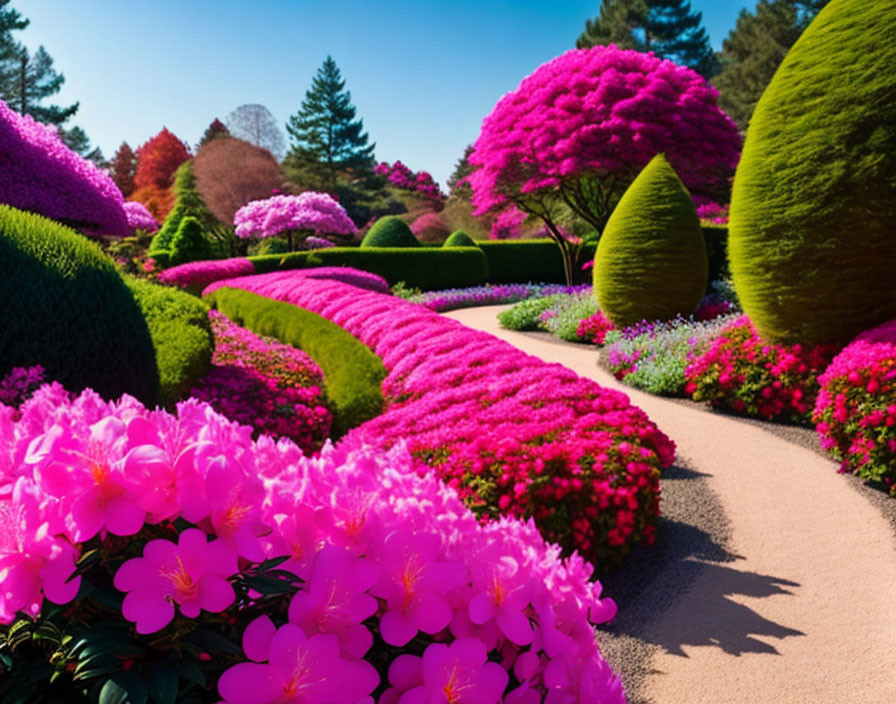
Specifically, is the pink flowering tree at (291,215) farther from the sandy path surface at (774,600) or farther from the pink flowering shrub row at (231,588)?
the pink flowering shrub row at (231,588)

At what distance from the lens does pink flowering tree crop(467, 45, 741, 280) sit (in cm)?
1496

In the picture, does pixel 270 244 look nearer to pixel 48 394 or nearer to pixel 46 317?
pixel 46 317

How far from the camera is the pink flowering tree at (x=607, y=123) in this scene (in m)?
15.0

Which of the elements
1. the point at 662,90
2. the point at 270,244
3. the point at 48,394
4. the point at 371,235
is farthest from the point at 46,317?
the point at 270,244

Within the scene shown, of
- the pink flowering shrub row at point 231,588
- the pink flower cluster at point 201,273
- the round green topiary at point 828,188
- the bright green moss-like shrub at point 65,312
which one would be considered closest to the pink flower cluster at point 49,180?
the bright green moss-like shrub at point 65,312

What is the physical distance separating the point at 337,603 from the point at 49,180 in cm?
962

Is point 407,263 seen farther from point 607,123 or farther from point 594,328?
point 594,328

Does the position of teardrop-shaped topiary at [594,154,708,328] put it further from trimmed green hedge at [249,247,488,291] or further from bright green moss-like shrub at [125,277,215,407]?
trimmed green hedge at [249,247,488,291]

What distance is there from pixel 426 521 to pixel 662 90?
52.9 ft

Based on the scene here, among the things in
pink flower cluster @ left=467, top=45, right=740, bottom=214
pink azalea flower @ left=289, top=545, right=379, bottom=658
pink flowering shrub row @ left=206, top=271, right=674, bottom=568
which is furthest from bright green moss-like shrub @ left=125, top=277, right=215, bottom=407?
pink flower cluster @ left=467, top=45, right=740, bottom=214

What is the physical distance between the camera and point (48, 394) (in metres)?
1.73

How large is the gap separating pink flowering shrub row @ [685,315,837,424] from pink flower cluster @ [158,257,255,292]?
13.0m

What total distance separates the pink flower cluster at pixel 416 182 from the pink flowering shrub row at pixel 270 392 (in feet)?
128

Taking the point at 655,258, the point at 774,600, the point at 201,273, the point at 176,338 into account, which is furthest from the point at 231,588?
the point at 201,273
